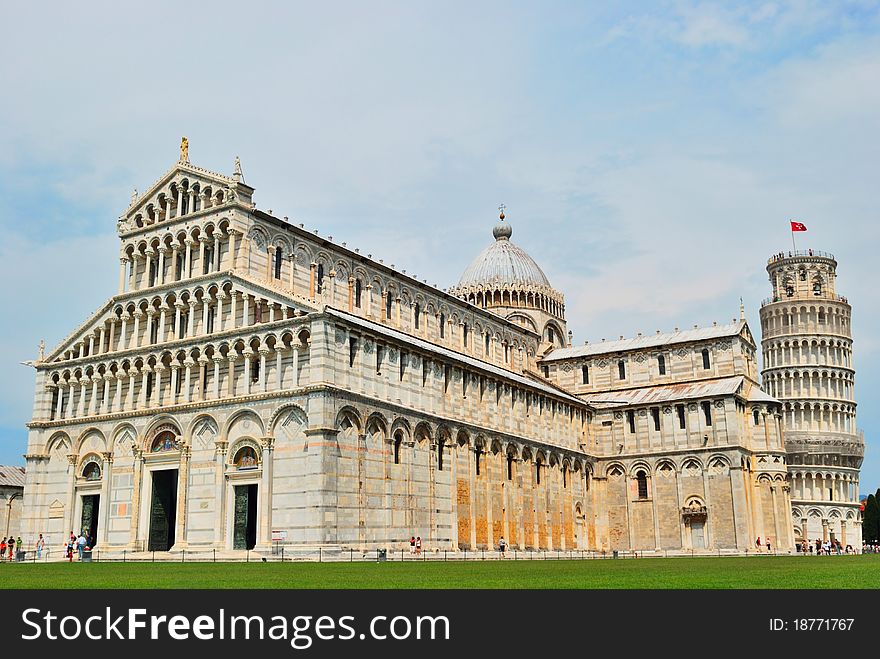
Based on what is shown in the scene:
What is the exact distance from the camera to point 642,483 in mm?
68812

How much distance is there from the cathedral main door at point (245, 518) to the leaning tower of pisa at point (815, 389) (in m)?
66.9

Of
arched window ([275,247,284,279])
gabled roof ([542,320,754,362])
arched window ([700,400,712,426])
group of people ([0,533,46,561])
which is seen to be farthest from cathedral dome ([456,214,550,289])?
group of people ([0,533,46,561])

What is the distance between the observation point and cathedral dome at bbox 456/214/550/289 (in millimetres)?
84125

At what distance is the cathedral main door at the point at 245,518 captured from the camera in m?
44.6

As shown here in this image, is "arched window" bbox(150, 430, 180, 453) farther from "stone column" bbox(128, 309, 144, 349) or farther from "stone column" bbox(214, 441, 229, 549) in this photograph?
"stone column" bbox(128, 309, 144, 349)

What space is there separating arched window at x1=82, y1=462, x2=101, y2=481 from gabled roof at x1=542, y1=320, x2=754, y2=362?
42.0 m

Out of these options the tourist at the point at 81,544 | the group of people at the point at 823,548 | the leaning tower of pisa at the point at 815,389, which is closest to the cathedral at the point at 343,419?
the tourist at the point at 81,544

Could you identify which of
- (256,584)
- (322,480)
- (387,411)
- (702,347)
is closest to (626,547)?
(702,347)

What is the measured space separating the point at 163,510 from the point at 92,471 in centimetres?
571

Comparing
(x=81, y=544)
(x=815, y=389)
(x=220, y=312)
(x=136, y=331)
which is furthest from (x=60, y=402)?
(x=815, y=389)

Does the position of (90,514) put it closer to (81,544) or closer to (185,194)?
(81,544)

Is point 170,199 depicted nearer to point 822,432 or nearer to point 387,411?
point 387,411

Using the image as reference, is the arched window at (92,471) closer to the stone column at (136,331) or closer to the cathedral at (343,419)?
the cathedral at (343,419)
